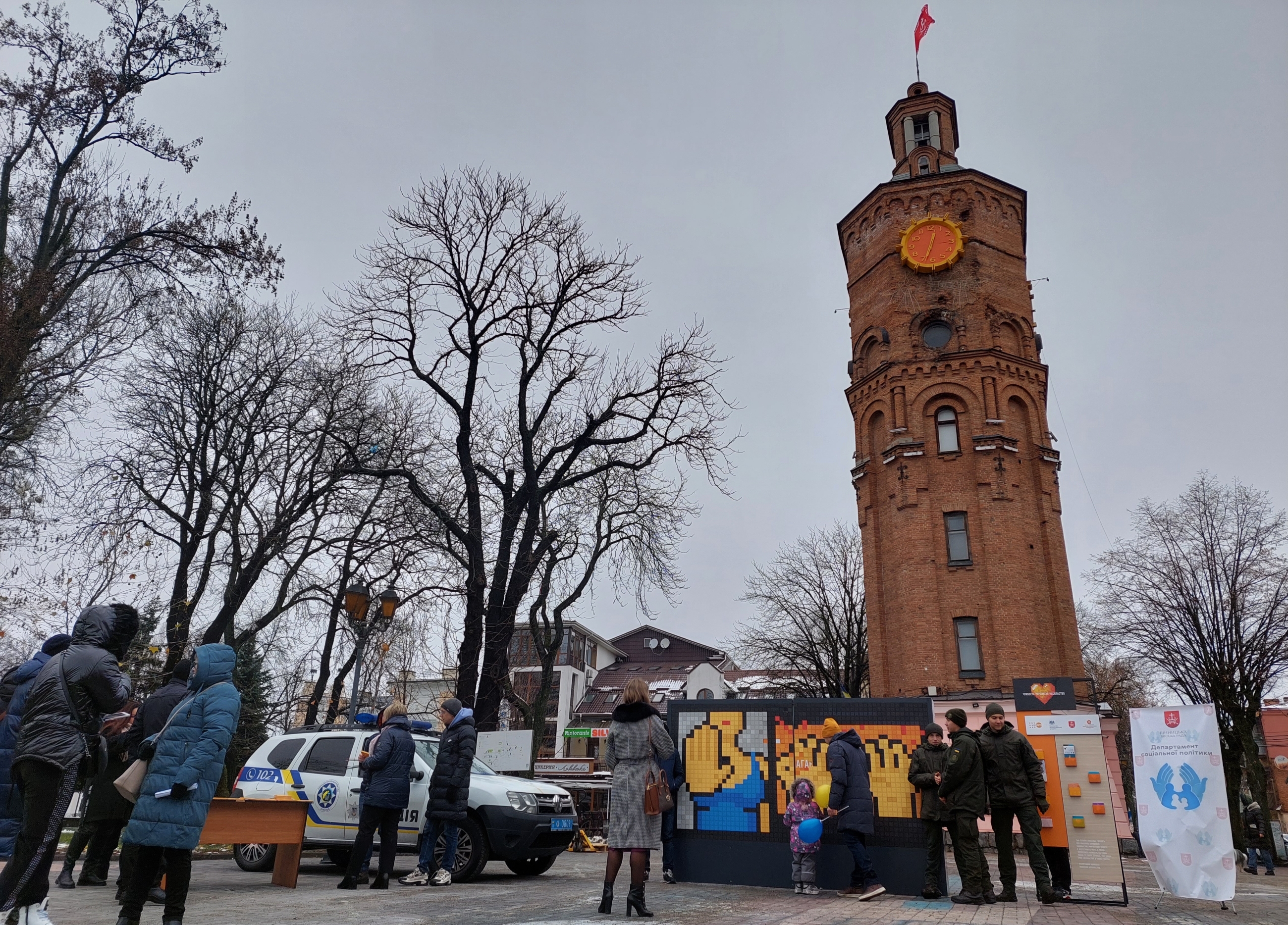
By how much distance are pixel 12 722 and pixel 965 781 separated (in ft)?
28.9

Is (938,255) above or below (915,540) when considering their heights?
above

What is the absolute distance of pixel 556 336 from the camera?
21.0 meters

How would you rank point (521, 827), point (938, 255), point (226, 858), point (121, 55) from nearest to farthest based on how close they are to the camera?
point (521, 827) < point (226, 858) < point (121, 55) < point (938, 255)

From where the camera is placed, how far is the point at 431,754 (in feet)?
36.6

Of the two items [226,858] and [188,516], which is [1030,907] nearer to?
[226,858]

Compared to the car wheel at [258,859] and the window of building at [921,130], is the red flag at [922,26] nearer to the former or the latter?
the window of building at [921,130]

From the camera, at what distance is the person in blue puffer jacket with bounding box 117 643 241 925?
5.50 metres

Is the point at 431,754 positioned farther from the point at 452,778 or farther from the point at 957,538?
the point at 957,538

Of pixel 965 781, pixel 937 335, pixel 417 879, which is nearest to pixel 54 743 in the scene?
pixel 417 879

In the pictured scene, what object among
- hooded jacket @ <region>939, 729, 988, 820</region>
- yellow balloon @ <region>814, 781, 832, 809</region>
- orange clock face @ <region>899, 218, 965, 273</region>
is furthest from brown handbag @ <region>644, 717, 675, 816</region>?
orange clock face @ <region>899, 218, 965, 273</region>

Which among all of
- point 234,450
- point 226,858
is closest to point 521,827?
point 226,858

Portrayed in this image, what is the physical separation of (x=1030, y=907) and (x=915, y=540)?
19849mm

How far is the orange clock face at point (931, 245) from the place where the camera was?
99.7 feet

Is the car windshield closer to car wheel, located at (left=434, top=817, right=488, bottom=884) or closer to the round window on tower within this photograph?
car wheel, located at (left=434, top=817, right=488, bottom=884)
